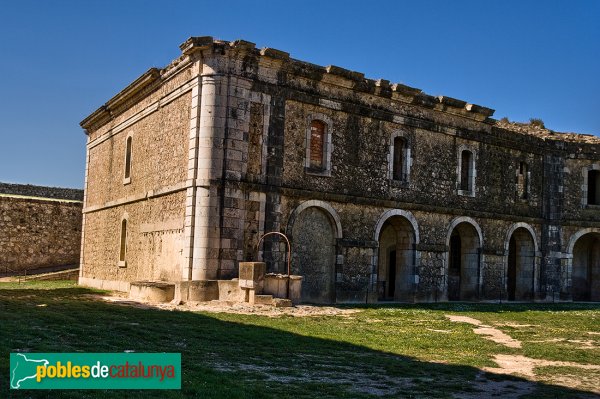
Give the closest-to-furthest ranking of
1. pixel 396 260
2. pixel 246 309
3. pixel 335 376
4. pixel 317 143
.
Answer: pixel 335 376 → pixel 246 309 → pixel 317 143 → pixel 396 260

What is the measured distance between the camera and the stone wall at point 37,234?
3122cm

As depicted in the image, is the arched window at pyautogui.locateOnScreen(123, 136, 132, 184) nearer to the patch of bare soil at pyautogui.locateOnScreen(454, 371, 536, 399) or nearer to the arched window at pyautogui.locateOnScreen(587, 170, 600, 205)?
the patch of bare soil at pyautogui.locateOnScreen(454, 371, 536, 399)

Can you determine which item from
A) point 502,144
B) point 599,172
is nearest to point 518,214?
point 502,144

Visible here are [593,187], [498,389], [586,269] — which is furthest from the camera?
[586,269]

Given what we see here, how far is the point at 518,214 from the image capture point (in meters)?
26.6

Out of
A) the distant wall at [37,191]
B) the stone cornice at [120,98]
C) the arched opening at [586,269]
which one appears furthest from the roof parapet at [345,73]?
the distant wall at [37,191]

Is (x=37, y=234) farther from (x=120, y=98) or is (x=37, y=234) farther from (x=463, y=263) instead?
(x=463, y=263)

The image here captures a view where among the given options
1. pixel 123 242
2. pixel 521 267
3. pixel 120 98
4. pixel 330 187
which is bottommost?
pixel 521 267

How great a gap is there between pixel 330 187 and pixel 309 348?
33.0 ft

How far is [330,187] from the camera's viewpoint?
20.4 metres

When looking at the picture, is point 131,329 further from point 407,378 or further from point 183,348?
point 407,378

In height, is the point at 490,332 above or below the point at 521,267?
below

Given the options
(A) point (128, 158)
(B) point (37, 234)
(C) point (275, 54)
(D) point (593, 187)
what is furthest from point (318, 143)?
(B) point (37, 234)

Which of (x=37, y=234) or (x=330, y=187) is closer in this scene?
(x=330, y=187)
